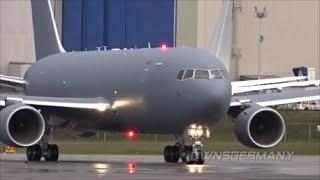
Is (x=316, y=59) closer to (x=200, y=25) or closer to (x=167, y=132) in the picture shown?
(x=200, y=25)

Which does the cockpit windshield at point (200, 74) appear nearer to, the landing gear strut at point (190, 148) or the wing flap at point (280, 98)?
the landing gear strut at point (190, 148)

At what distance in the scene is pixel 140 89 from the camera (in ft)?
116

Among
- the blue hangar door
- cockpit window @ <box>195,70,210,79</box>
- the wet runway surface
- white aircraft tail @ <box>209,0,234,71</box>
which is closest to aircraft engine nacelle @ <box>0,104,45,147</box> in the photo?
the wet runway surface

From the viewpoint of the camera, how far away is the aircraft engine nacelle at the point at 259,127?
3388 centimetres

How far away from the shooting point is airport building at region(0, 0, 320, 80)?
97.8 m

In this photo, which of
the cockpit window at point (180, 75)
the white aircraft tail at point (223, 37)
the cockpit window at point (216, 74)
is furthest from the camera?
the white aircraft tail at point (223, 37)

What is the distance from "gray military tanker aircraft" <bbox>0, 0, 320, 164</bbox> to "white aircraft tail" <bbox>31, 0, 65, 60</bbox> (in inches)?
123

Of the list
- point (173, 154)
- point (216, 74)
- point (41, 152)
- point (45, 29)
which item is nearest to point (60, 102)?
point (41, 152)

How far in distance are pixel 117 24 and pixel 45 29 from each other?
55.3 m

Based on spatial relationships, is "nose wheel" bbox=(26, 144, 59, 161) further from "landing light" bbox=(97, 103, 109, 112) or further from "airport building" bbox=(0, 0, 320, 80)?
"airport building" bbox=(0, 0, 320, 80)

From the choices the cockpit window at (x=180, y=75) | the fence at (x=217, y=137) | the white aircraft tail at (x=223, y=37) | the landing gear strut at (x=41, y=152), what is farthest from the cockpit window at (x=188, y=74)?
the fence at (x=217, y=137)

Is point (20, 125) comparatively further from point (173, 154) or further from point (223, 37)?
point (223, 37)

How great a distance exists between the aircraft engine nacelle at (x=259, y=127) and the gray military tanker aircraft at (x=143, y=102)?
0.03 m

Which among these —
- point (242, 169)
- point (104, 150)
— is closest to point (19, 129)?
point (242, 169)
